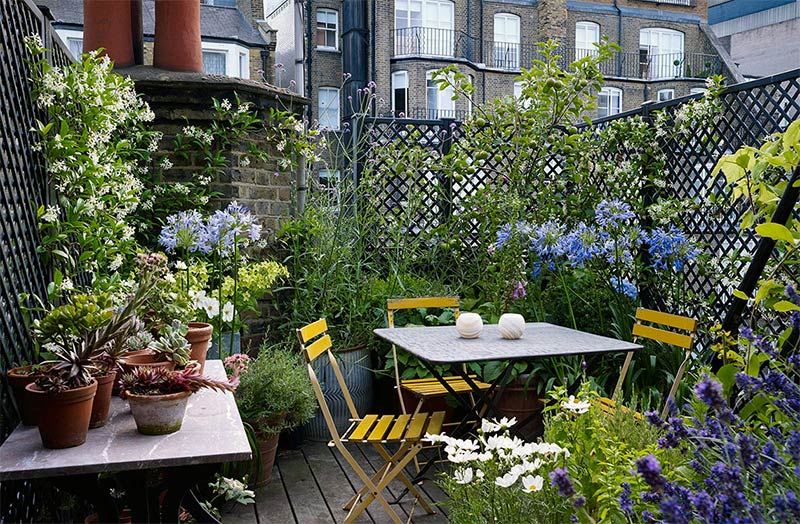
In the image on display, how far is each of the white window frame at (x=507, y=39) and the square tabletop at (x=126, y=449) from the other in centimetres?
2250

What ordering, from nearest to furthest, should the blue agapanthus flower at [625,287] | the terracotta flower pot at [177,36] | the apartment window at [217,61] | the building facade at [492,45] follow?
the terracotta flower pot at [177,36] → the blue agapanthus flower at [625,287] → the apartment window at [217,61] → the building facade at [492,45]

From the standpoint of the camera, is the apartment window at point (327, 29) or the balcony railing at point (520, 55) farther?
the balcony railing at point (520, 55)

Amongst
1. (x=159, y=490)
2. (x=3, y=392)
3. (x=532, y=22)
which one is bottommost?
(x=159, y=490)

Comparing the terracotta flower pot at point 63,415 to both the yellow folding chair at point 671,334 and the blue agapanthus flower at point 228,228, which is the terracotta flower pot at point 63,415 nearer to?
the blue agapanthus flower at point 228,228

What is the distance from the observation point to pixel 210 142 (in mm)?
4211

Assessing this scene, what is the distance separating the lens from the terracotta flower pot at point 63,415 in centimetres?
181

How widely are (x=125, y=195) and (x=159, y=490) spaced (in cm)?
149

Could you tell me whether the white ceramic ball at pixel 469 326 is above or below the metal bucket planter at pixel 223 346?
above

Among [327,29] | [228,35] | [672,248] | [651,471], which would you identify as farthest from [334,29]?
[651,471]

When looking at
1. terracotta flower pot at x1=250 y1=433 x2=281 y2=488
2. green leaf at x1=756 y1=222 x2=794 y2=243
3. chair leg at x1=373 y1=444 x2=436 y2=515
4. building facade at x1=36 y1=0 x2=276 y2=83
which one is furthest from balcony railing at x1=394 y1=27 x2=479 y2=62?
green leaf at x1=756 y1=222 x2=794 y2=243

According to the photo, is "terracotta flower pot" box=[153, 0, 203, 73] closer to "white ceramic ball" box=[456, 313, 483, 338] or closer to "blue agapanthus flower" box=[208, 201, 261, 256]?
"blue agapanthus flower" box=[208, 201, 261, 256]

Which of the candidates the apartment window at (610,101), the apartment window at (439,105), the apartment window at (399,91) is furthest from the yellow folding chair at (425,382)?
the apartment window at (610,101)

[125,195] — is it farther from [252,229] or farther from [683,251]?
[683,251]

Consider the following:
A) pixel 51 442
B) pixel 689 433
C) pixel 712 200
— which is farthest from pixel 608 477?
pixel 712 200
